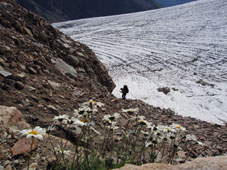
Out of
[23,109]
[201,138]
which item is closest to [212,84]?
[201,138]

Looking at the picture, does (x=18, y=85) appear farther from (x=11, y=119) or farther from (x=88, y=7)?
(x=88, y=7)

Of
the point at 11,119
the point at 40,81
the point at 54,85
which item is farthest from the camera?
the point at 54,85

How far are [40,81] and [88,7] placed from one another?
12808cm

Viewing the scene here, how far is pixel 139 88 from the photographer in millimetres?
13367

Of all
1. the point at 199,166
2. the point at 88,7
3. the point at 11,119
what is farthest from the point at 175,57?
the point at 88,7

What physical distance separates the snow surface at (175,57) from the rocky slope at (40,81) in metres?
3.98

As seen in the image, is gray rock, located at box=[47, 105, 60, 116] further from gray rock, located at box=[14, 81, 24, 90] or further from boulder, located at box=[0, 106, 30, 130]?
boulder, located at box=[0, 106, 30, 130]

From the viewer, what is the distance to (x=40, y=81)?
4215 mm

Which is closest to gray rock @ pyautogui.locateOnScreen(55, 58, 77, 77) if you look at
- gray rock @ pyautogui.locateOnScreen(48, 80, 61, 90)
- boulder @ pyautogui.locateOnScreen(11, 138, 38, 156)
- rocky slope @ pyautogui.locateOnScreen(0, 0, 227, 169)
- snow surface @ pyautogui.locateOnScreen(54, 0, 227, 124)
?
rocky slope @ pyautogui.locateOnScreen(0, 0, 227, 169)

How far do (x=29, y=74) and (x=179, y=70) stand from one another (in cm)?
1568

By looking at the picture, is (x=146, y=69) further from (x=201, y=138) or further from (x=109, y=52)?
(x=201, y=138)

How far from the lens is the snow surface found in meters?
11.5

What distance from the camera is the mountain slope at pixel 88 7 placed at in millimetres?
97863

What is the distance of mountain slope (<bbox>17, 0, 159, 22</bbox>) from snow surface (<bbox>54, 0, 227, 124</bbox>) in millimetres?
72844
